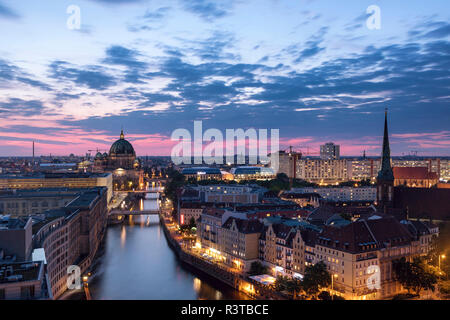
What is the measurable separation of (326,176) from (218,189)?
24.5 m

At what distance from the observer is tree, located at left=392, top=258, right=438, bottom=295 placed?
12.4 meters

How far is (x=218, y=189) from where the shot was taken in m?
34.3

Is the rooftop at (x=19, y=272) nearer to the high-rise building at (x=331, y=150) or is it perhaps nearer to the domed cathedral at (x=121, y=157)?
the domed cathedral at (x=121, y=157)

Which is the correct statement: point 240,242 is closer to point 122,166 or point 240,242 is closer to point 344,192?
point 344,192

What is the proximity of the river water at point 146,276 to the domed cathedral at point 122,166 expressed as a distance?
30943 mm

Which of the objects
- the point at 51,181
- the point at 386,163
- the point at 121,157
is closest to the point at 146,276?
the point at 386,163

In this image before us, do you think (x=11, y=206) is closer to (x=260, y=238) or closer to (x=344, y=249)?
(x=260, y=238)

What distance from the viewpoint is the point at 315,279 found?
1191cm

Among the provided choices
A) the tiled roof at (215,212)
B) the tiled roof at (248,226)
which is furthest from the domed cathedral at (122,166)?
the tiled roof at (248,226)

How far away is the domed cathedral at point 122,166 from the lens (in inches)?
2100

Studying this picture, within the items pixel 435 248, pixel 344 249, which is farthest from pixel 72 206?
pixel 435 248

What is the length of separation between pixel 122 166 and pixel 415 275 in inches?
1929

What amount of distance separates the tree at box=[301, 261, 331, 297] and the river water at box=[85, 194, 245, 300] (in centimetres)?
265
